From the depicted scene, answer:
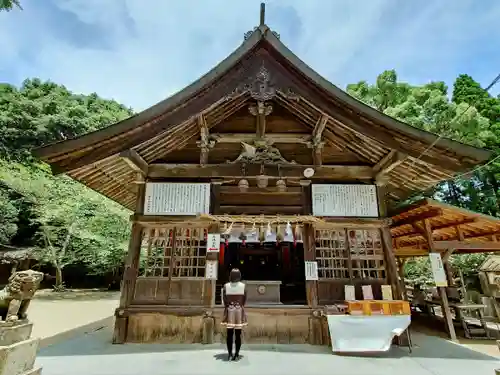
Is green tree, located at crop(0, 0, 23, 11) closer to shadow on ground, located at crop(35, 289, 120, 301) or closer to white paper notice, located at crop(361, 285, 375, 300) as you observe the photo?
white paper notice, located at crop(361, 285, 375, 300)

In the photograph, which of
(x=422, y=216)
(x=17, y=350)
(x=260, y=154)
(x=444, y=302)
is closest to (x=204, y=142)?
(x=260, y=154)

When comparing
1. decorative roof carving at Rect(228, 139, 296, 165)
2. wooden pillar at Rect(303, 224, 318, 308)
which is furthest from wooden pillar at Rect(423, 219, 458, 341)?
decorative roof carving at Rect(228, 139, 296, 165)

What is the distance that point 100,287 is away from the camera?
2508cm

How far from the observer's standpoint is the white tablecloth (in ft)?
18.1

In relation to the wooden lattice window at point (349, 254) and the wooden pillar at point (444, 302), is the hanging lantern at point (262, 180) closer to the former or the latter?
the wooden lattice window at point (349, 254)

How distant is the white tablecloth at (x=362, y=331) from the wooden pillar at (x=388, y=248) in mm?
1033

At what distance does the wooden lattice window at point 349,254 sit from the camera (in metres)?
6.83

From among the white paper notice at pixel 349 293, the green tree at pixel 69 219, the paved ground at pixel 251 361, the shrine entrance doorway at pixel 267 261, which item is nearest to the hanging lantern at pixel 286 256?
the shrine entrance doorway at pixel 267 261

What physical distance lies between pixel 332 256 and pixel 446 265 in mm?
5532

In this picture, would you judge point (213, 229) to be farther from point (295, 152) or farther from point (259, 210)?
point (295, 152)

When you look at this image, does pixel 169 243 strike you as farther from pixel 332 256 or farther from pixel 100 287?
pixel 100 287

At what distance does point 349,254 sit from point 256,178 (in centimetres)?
282

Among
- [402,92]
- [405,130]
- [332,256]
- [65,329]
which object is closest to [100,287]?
[65,329]

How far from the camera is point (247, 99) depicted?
718 cm
